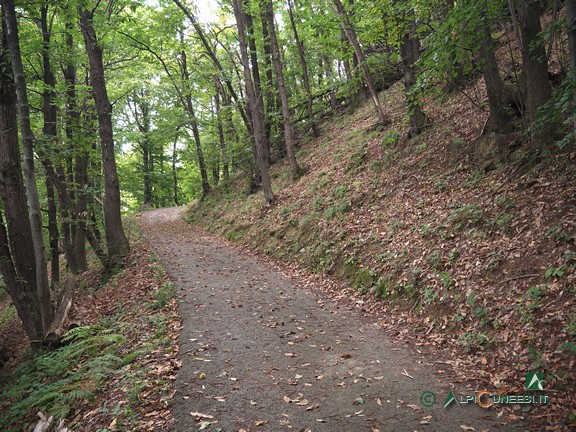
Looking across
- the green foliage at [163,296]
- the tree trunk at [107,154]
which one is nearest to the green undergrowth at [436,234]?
the green foliage at [163,296]

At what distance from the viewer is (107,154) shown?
11828 millimetres

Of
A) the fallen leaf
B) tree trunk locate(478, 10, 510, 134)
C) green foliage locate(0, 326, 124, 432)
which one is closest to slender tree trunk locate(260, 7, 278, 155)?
tree trunk locate(478, 10, 510, 134)

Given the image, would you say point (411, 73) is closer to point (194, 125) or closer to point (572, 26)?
point (572, 26)

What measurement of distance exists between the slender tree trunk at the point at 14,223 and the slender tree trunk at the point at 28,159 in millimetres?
250

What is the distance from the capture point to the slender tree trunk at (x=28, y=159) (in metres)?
6.53

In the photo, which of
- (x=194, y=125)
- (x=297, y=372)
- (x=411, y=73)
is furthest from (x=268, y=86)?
(x=297, y=372)

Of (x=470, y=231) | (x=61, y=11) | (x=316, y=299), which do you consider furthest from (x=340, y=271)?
(x=61, y=11)

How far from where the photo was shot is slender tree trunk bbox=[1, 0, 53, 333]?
6527 mm

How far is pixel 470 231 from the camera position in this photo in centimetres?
688

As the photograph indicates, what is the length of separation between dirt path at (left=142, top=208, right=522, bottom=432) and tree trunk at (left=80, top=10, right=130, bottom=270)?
4.83 meters

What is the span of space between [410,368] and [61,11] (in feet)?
37.1

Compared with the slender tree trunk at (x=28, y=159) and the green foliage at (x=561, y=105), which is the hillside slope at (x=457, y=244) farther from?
the slender tree trunk at (x=28, y=159)

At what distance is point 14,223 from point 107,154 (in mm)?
5299

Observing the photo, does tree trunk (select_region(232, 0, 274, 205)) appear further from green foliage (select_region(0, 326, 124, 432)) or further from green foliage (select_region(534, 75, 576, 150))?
green foliage (select_region(534, 75, 576, 150))
